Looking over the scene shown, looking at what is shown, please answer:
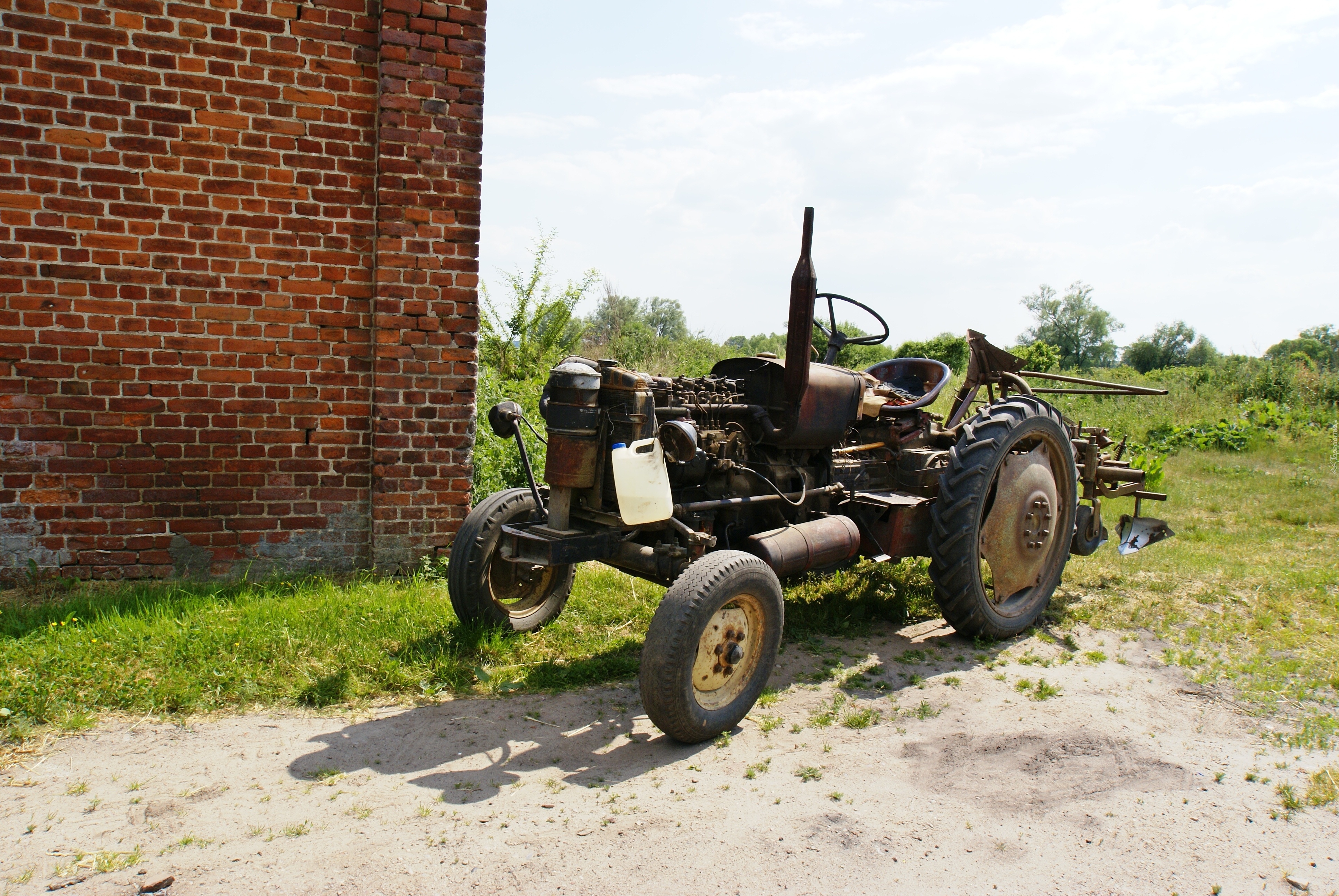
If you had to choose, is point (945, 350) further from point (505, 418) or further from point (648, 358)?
point (505, 418)

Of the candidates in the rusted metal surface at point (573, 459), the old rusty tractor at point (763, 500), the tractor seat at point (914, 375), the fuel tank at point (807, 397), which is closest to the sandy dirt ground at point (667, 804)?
the old rusty tractor at point (763, 500)

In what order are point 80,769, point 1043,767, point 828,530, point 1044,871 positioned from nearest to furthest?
point 1044,871, point 80,769, point 1043,767, point 828,530

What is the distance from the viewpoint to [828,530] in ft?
15.0

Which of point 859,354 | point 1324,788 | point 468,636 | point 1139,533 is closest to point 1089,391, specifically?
point 1139,533

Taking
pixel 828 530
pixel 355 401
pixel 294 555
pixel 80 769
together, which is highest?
pixel 355 401

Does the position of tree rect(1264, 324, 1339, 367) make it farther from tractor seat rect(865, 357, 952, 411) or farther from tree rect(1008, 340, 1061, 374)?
tractor seat rect(865, 357, 952, 411)

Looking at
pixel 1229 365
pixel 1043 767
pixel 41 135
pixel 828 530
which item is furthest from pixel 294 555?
pixel 1229 365

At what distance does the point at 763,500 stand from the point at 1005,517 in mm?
1537

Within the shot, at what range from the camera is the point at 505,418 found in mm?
4086

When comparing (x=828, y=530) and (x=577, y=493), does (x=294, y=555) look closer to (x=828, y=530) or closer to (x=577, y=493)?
(x=577, y=493)

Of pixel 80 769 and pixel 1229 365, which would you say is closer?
pixel 80 769

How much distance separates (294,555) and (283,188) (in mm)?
2177

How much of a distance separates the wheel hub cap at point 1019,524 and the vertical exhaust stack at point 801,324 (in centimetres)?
137

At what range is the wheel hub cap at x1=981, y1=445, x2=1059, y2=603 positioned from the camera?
16.3ft
